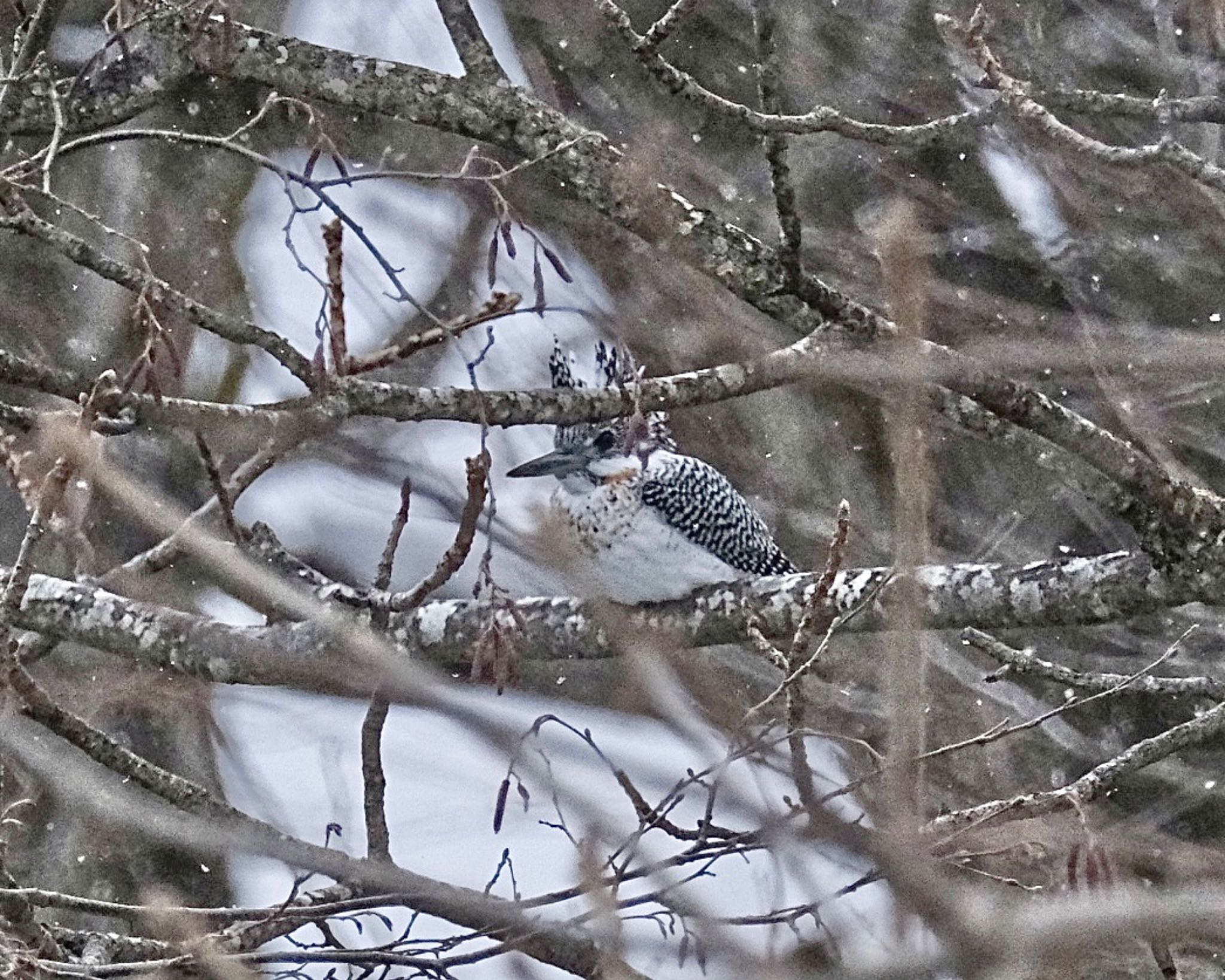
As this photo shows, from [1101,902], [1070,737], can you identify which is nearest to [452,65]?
[1070,737]

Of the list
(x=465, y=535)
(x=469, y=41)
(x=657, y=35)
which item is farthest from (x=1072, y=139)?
(x=469, y=41)

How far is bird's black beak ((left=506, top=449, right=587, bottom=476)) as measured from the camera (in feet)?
12.5

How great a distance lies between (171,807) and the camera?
2385 mm

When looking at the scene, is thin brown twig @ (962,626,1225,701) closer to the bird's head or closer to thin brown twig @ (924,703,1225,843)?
thin brown twig @ (924,703,1225,843)

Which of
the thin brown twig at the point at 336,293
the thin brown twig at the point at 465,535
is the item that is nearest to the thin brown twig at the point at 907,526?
the thin brown twig at the point at 465,535

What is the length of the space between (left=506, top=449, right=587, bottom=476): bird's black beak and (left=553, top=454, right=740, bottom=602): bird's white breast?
5cm

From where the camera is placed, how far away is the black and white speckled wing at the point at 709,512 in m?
3.77

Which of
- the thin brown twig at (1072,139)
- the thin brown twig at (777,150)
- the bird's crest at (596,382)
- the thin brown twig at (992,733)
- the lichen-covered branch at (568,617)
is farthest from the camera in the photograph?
the bird's crest at (596,382)

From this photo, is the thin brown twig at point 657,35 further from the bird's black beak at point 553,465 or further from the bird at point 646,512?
the bird's black beak at point 553,465

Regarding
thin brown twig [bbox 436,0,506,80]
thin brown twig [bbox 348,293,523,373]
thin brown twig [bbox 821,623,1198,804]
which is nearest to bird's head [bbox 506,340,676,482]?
thin brown twig [bbox 436,0,506,80]

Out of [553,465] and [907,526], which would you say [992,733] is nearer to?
[907,526]

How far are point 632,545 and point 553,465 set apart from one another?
0.30 meters

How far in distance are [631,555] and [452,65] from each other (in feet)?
8.85

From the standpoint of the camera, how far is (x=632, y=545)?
371 cm
